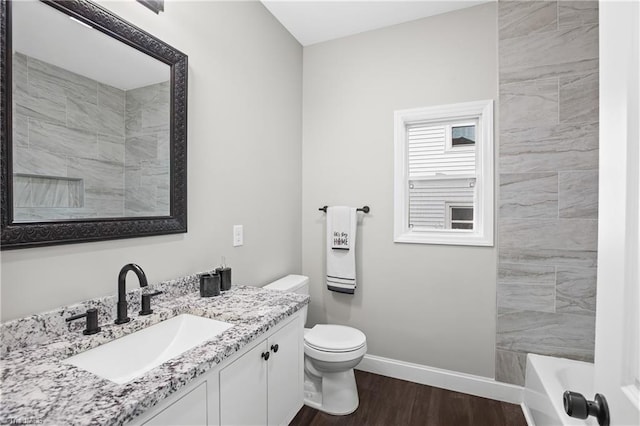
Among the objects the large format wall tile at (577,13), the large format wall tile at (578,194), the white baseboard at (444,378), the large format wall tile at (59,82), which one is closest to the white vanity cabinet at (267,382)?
the white baseboard at (444,378)

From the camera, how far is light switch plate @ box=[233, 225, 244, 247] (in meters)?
2.00

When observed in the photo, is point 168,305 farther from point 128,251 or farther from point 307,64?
point 307,64

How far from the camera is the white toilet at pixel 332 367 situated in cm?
194

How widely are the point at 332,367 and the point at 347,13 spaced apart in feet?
8.16

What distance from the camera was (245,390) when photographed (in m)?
1.23

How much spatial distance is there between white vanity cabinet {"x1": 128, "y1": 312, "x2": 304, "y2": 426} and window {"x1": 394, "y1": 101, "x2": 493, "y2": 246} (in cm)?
130

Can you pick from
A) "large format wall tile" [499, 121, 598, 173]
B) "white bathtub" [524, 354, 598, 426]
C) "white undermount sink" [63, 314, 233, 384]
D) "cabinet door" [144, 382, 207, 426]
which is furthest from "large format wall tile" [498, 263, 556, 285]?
"cabinet door" [144, 382, 207, 426]

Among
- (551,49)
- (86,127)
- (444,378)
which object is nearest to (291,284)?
(444,378)

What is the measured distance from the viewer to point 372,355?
2.58m

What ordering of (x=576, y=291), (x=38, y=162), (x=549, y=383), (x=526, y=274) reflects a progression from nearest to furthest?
(x=38, y=162) → (x=549, y=383) → (x=576, y=291) → (x=526, y=274)

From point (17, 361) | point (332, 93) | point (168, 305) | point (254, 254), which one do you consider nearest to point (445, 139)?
point (332, 93)

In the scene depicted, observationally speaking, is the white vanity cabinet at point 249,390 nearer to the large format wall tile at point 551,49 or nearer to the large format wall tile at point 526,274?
the large format wall tile at point 526,274

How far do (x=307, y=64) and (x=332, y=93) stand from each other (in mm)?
388

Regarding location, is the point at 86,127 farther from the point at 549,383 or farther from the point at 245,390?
the point at 549,383
